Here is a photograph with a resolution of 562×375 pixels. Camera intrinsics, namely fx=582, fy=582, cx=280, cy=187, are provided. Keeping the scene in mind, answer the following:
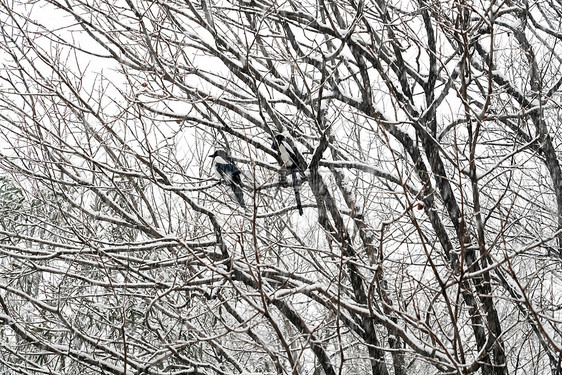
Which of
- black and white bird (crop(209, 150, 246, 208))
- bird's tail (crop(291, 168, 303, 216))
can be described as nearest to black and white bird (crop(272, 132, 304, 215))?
bird's tail (crop(291, 168, 303, 216))

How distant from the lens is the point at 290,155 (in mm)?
4836

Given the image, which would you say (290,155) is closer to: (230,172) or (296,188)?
(296,188)

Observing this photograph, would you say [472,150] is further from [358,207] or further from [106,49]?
[106,49]

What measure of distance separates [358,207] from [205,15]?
223cm

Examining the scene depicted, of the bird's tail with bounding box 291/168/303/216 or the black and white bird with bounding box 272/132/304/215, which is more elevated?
the black and white bird with bounding box 272/132/304/215

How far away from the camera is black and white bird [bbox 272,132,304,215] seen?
189 inches

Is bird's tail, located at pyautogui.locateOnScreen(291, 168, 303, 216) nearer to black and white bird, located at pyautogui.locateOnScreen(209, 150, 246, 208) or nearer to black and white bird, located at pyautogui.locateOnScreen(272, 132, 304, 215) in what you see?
black and white bird, located at pyautogui.locateOnScreen(272, 132, 304, 215)

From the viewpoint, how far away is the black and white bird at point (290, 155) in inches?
189

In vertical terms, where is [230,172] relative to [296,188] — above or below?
above

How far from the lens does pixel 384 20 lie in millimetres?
5164

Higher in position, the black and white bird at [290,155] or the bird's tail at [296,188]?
the black and white bird at [290,155]

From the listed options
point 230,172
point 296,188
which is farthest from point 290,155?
point 230,172

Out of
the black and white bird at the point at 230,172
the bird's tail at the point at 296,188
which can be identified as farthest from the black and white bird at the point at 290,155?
the black and white bird at the point at 230,172

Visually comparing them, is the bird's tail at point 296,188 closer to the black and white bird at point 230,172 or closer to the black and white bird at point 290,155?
the black and white bird at point 290,155
